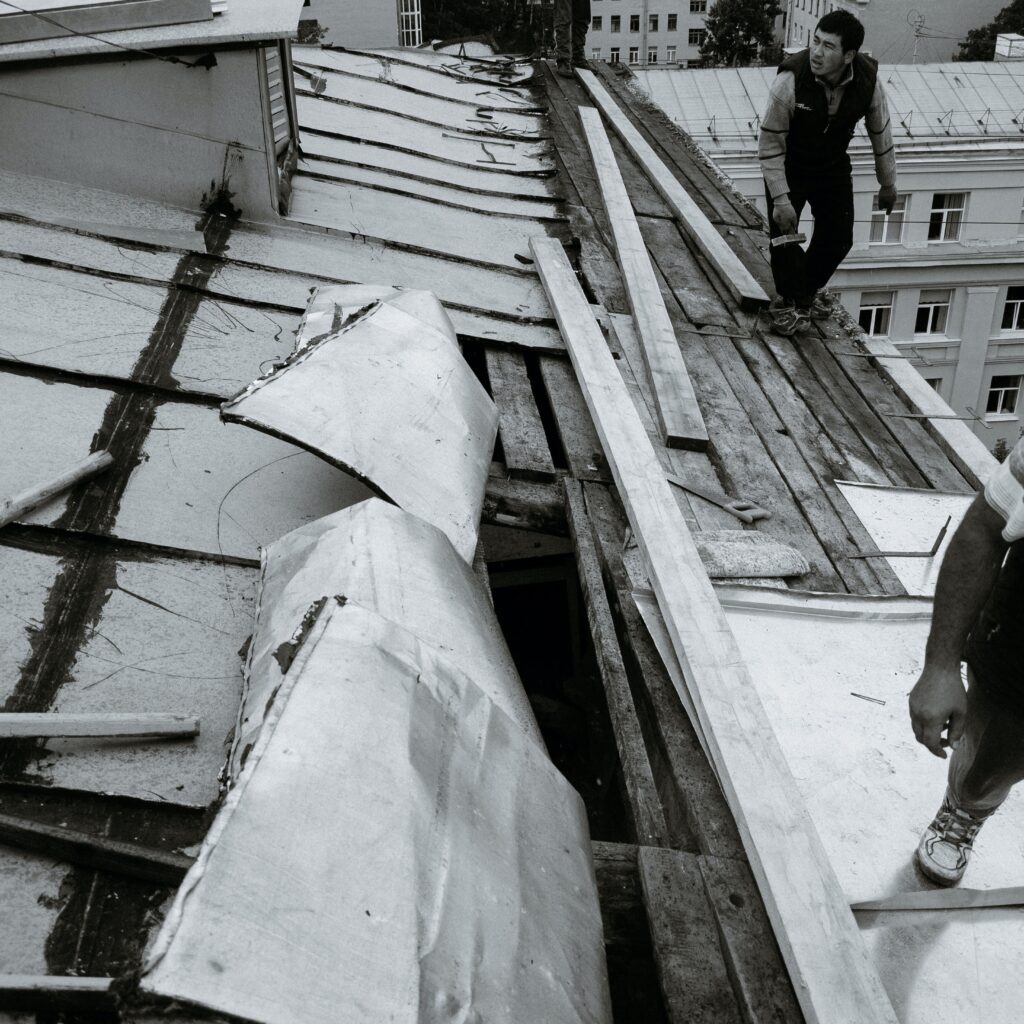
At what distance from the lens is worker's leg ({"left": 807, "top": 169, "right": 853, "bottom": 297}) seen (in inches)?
229

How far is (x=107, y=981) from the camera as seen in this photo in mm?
1694

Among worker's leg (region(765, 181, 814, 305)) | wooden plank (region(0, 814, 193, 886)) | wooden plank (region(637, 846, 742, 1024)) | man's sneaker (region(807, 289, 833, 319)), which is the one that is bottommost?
wooden plank (region(637, 846, 742, 1024))

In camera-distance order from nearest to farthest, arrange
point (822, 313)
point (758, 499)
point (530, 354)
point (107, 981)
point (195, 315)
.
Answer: point (107, 981) → point (758, 499) → point (195, 315) → point (530, 354) → point (822, 313)

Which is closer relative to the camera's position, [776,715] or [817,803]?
[817,803]

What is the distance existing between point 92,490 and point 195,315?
160cm

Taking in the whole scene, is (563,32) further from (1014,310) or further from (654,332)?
(1014,310)

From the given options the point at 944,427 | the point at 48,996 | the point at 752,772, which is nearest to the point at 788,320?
the point at 944,427

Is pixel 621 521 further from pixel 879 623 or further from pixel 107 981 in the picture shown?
pixel 107 981

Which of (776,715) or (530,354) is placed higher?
(530,354)

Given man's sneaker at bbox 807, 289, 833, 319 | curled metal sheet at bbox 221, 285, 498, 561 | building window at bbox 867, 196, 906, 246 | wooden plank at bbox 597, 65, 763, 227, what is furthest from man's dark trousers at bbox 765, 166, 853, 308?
building window at bbox 867, 196, 906, 246

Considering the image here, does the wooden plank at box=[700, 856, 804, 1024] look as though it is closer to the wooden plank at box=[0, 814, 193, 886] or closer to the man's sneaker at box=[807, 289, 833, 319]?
the wooden plank at box=[0, 814, 193, 886]

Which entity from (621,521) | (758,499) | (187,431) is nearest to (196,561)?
(187,431)

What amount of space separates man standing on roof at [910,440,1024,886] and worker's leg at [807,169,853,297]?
364 cm

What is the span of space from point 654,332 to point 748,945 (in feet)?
12.4
